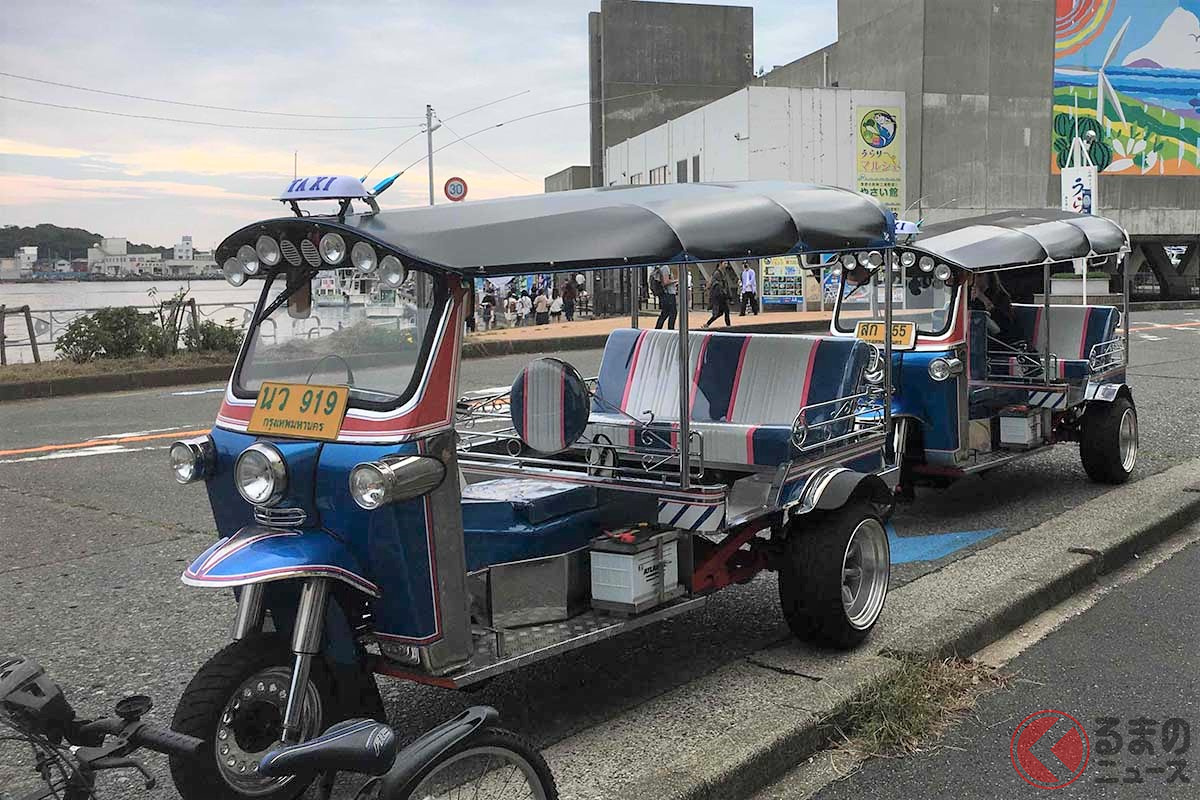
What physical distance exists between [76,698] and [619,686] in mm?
2334

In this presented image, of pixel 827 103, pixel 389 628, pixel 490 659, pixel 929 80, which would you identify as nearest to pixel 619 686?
pixel 490 659

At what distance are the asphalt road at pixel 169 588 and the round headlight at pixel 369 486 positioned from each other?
53.0 inches

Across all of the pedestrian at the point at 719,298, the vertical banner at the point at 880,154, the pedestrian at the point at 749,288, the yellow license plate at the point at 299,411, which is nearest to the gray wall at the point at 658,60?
the vertical banner at the point at 880,154

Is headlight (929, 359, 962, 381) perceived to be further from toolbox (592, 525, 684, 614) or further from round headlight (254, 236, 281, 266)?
round headlight (254, 236, 281, 266)

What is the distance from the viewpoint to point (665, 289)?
29.6ft

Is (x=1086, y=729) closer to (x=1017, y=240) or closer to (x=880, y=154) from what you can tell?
(x=1017, y=240)

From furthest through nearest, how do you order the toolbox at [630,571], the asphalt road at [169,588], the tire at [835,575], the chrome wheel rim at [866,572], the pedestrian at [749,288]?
the pedestrian at [749,288] < the chrome wheel rim at [866,572] < the tire at [835,575] < the asphalt road at [169,588] < the toolbox at [630,571]

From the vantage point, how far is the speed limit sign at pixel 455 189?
93.2 ft

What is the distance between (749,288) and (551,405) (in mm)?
25919

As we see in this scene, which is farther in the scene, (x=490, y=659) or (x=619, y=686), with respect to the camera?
(x=619, y=686)

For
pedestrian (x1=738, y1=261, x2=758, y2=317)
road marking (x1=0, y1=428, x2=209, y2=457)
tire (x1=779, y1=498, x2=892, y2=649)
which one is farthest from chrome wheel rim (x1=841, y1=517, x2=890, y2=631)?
pedestrian (x1=738, y1=261, x2=758, y2=317)

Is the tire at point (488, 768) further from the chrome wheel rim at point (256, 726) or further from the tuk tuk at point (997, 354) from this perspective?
the tuk tuk at point (997, 354)

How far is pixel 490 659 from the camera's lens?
3.89m

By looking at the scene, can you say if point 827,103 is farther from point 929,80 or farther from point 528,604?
point 528,604
